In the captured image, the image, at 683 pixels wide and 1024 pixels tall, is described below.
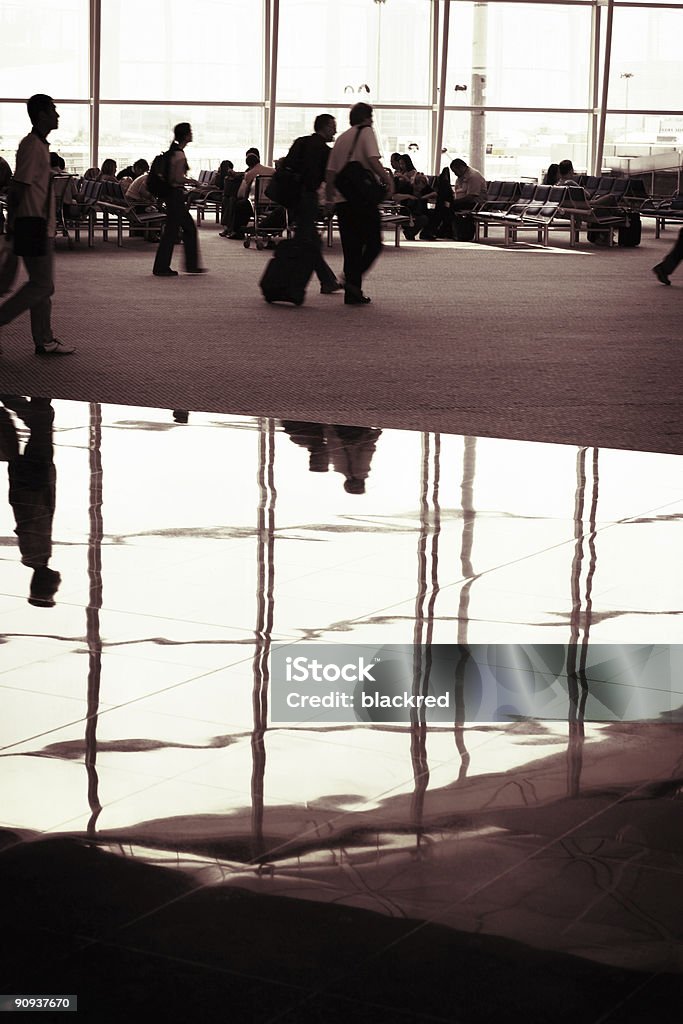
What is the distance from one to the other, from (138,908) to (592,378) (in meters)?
6.24

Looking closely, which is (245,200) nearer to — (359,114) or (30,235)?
(359,114)

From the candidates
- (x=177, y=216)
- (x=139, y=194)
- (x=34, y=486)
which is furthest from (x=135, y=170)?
(x=34, y=486)

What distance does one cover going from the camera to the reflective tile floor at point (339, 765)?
7.14 feet

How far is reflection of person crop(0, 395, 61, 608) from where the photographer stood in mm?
4344

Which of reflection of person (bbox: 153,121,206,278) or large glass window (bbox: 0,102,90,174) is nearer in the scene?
reflection of person (bbox: 153,121,206,278)

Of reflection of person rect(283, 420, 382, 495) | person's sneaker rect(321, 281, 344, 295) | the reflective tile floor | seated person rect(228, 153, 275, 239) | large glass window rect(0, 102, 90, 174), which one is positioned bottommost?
the reflective tile floor

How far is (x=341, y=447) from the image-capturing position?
6.42m

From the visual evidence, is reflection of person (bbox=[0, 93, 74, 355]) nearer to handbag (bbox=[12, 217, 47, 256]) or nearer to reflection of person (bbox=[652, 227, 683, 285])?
handbag (bbox=[12, 217, 47, 256])

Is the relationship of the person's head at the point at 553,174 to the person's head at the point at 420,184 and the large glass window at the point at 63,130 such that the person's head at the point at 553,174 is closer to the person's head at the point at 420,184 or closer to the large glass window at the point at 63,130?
the person's head at the point at 420,184

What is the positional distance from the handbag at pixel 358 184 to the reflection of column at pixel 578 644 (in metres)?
6.39

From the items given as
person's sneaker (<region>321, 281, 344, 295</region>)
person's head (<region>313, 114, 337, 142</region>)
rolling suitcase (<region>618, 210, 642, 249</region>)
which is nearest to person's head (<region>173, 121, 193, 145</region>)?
person's sneaker (<region>321, 281, 344, 295</region>)

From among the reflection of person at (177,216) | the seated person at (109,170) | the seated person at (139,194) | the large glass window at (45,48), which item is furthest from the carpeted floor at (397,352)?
the large glass window at (45,48)

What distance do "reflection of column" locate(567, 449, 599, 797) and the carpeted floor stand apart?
1402mm

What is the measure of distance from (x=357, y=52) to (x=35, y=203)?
17.9m
